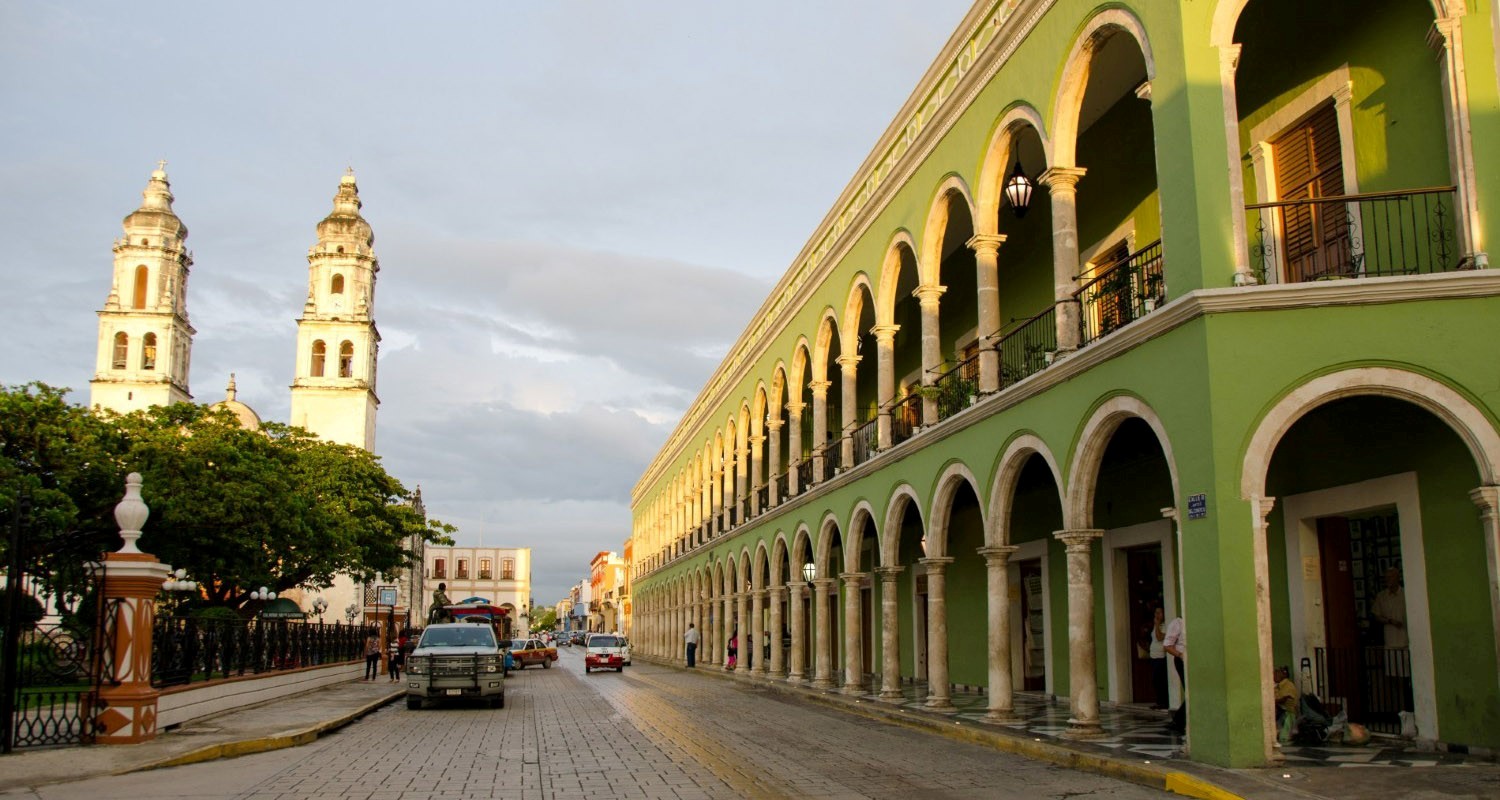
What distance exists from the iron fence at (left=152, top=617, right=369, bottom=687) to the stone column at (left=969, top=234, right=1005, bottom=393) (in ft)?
37.4

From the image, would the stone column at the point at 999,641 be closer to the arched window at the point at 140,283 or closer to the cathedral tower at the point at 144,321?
the cathedral tower at the point at 144,321

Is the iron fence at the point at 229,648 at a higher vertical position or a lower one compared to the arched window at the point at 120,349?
lower

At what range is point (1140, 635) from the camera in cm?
1789

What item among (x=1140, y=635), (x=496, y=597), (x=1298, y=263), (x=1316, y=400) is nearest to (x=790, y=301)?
(x=1140, y=635)

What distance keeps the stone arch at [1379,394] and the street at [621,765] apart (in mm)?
3123

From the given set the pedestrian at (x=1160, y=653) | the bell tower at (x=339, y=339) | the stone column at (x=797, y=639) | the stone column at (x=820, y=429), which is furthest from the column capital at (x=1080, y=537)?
the bell tower at (x=339, y=339)

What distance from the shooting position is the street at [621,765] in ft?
33.8

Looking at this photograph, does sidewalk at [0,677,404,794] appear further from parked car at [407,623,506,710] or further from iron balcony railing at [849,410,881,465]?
iron balcony railing at [849,410,881,465]

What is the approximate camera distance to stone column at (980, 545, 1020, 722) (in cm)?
1555

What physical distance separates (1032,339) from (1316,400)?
8581mm

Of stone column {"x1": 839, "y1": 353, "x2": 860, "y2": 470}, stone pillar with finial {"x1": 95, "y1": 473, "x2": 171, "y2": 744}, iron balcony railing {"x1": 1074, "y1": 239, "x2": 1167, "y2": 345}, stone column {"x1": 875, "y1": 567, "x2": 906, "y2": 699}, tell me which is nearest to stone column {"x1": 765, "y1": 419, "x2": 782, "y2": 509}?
stone column {"x1": 839, "y1": 353, "x2": 860, "y2": 470}

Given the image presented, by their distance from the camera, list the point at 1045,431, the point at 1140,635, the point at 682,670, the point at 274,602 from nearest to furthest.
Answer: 1. the point at 1045,431
2. the point at 1140,635
3. the point at 274,602
4. the point at 682,670

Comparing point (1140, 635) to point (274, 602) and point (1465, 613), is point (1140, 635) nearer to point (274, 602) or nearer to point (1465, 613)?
point (1465, 613)

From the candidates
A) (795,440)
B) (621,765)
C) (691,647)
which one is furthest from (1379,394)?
(691,647)
